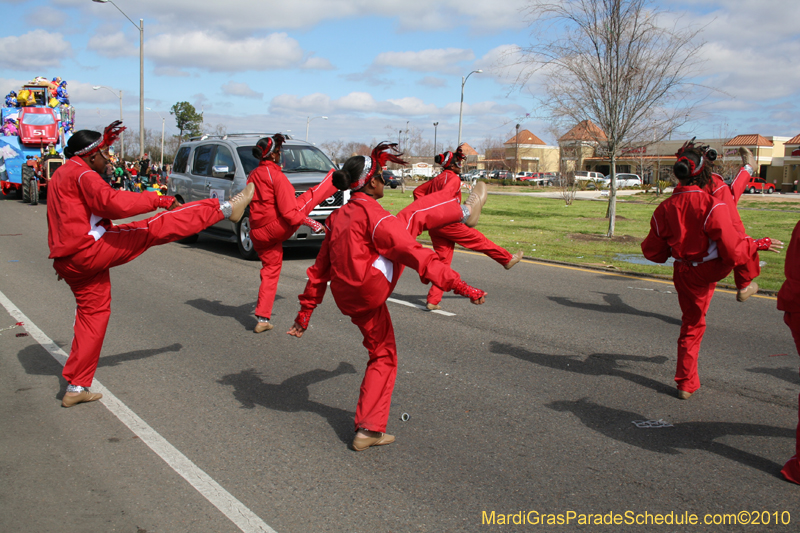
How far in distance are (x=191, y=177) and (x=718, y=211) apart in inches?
462

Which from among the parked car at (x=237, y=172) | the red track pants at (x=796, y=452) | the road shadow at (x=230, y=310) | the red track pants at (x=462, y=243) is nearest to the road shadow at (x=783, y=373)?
the red track pants at (x=796, y=452)

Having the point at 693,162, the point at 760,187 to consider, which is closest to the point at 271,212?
the point at 693,162

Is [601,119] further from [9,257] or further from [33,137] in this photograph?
[33,137]

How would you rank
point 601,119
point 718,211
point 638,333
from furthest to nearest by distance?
point 601,119 < point 638,333 < point 718,211

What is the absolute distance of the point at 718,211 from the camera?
4.71 metres

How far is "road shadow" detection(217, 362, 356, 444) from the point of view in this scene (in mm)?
4672

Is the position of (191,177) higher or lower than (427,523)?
higher

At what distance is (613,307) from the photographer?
27.1ft

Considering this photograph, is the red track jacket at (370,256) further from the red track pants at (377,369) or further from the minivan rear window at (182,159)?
the minivan rear window at (182,159)

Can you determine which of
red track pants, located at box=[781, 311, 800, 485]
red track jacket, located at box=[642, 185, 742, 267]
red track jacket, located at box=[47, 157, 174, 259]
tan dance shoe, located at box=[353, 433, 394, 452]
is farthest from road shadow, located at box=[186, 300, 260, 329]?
red track pants, located at box=[781, 311, 800, 485]

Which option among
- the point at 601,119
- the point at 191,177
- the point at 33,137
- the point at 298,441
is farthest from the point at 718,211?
the point at 33,137

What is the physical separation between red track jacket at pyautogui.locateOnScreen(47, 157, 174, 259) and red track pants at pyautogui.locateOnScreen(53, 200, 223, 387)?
0.39 feet

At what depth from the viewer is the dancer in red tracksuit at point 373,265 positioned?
12.1 ft

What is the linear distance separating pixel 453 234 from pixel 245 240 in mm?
6438
